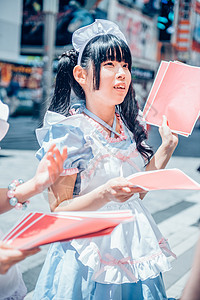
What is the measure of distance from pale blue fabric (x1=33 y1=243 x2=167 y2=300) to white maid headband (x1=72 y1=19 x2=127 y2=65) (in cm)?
73

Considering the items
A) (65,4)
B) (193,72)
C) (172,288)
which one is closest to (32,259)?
(172,288)

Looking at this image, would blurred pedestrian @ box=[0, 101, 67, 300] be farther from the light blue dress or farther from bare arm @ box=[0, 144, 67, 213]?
the light blue dress

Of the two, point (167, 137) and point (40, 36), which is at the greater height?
point (40, 36)

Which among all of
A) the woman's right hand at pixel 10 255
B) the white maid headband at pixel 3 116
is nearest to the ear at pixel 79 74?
the white maid headband at pixel 3 116

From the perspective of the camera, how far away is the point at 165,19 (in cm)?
604

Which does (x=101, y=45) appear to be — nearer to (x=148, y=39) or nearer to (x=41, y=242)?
(x=41, y=242)

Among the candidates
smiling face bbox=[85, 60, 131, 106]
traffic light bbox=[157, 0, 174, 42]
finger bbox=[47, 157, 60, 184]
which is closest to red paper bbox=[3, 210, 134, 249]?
finger bbox=[47, 157, 60, 184]

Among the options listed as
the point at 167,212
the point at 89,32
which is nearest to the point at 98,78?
the point at 89,32

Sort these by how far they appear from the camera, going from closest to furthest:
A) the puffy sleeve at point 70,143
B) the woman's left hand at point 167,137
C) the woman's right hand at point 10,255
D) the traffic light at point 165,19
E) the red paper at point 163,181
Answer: the woman's right hand at point 10,255 < the red paper at point 163,181 < the puffy sleeve at point 70,143 < the woman's left hand at point 167,137 < the traffic light at point 165,19

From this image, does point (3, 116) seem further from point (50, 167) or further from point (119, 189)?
point (119, 189)

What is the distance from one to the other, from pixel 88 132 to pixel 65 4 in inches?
674

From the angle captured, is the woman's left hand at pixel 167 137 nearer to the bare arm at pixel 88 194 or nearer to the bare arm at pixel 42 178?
the bare arm at pixel 88 194

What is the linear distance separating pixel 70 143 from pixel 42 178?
313mm

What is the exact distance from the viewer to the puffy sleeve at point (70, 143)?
4.65 ft
